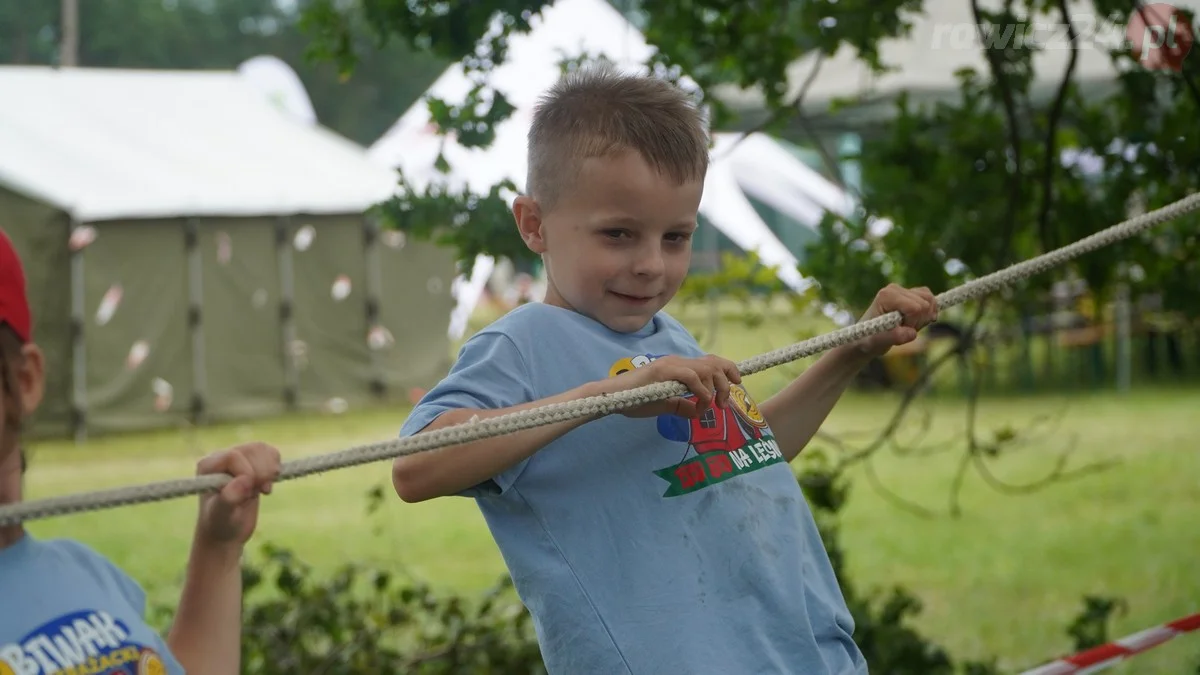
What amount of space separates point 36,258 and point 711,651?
10689 mm

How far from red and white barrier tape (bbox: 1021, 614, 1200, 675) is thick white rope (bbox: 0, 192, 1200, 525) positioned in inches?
36.6

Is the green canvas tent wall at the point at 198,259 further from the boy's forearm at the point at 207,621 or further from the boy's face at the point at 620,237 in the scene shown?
the boy's forearm at the point at 207,621

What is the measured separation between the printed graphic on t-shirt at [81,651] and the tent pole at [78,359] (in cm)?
1070

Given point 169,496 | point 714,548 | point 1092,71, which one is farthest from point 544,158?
point 1092,71

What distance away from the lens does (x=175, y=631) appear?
1.54 m

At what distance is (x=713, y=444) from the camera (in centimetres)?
190

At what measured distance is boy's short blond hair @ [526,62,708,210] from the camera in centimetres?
187

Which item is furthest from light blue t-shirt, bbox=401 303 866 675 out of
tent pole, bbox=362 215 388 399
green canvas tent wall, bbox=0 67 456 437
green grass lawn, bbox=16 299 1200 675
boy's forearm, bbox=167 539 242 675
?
tent pole, bbox=362 215 388 399

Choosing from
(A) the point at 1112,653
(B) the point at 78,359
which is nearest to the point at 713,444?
(A) the point at 1112,653

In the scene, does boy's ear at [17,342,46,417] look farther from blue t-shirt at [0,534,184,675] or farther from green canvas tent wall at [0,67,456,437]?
green canvas tent wall at [0,67,456,437]

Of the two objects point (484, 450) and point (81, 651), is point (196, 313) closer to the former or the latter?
point (484, 450)

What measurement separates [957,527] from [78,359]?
7.61 m

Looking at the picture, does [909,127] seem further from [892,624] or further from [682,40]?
[892,624]

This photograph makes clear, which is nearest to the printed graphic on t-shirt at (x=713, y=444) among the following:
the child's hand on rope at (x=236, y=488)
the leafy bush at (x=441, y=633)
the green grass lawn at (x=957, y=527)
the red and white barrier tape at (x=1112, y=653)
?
the child's hand on rope at (x=236, y=488)
